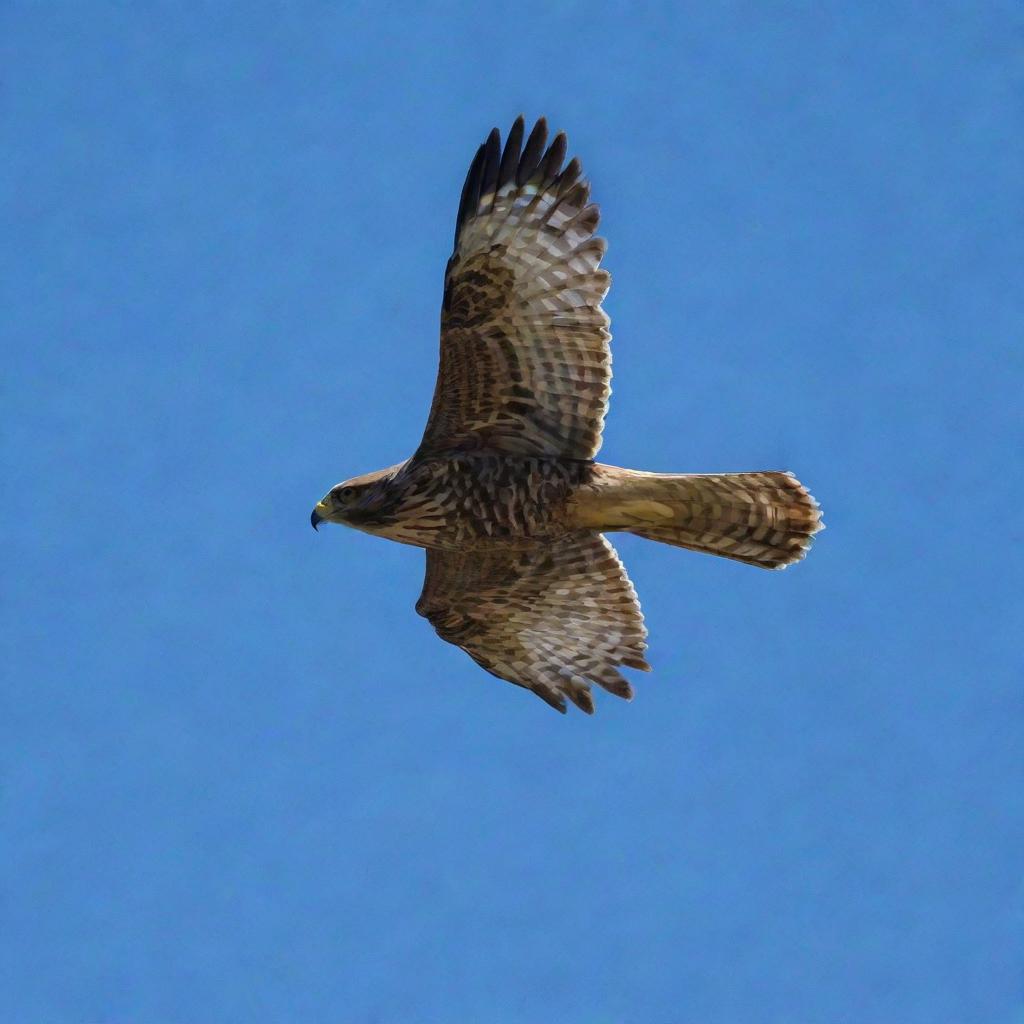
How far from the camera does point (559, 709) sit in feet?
35.8

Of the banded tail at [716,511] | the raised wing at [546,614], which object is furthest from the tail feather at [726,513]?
the raised wing at [546,614]

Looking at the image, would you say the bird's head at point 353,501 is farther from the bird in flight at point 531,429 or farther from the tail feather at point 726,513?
the tail feather at point 726,513

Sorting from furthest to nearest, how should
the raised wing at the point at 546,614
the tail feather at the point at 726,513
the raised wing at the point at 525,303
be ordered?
the raised wing at the point at 546,614 → the tail feather at the point at 726,513 → the raised wing at the point at 525,303

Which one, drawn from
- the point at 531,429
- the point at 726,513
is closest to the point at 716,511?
the point at 726,513

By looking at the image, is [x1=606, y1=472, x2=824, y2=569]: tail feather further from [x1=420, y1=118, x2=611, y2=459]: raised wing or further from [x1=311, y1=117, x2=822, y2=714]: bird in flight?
[x1=420, y1=118, x2=611, y2=459]: raised wing

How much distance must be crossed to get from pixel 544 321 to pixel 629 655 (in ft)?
7.48

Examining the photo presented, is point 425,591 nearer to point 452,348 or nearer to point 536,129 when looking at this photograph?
point 452,348

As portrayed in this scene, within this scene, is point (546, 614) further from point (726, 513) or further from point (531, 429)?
point (726, 513)

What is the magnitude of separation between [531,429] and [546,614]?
4.67ft

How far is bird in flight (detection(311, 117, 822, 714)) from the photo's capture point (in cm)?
941

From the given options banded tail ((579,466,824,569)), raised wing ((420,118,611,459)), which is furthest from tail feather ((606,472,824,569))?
raised wing ((420,118,611,459))

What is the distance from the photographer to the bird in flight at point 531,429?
9.41m

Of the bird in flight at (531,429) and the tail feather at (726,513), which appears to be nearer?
the bird in flight at (531,429)

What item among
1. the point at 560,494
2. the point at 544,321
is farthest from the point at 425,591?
the point at 544,321
